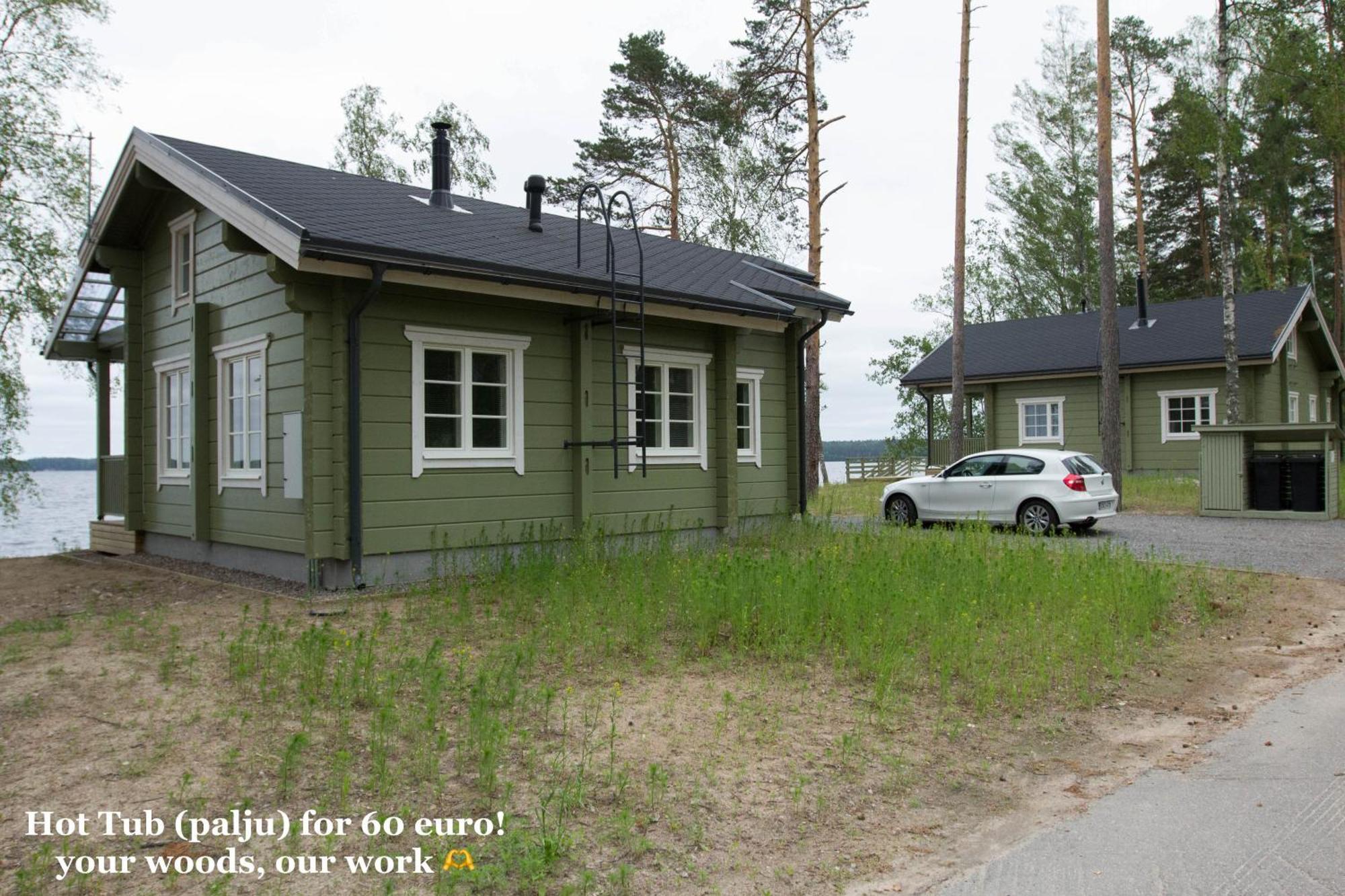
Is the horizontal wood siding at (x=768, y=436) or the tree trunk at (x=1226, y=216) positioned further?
the tree trunk at (x=1226, y=216)

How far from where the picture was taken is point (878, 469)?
35.8 metres

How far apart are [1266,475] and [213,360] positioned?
1732 cm

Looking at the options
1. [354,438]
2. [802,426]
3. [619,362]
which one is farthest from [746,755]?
[802,426]

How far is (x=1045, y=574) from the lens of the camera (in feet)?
29.4

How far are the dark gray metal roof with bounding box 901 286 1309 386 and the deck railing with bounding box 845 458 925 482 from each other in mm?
4406

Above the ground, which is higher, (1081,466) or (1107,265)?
(1107,265)

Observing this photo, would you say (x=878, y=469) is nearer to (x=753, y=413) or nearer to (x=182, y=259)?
(x=753, y=413)

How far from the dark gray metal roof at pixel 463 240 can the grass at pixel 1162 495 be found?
8.14 m

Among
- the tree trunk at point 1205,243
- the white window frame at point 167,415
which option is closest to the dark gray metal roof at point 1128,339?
the tree trunk at point 1205,243

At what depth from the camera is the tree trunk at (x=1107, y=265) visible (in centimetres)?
1814

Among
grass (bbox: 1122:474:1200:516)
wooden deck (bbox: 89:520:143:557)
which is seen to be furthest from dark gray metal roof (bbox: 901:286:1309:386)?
wooden deck (bbox: 89:520:143:557)

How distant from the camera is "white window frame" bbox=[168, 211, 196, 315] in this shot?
1208cm

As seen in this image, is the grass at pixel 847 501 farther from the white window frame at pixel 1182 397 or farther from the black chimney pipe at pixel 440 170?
the white window frame at pixel 1182 397

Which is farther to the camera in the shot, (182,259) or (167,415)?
(167,415)
